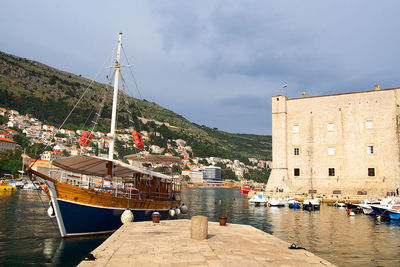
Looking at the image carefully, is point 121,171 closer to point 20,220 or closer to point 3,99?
point 20,220

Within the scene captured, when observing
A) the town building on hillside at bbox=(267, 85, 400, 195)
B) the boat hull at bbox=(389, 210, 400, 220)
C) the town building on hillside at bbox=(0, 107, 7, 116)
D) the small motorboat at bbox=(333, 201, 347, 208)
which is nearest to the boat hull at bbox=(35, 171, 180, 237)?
the boat hull at bbox=(389, 210, 400, 220)

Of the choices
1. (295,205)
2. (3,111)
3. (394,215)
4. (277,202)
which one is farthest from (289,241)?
(3,111)

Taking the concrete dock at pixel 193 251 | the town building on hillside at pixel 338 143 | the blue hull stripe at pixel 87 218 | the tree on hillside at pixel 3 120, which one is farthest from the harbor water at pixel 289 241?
the tree on hillside at pixel 3 120

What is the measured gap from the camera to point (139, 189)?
878 inches

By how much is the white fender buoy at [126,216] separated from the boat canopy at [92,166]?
2.89m

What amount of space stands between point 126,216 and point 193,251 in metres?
8.80

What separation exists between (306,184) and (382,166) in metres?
11.6

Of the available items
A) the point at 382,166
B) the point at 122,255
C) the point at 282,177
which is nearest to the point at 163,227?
the point at 122,255

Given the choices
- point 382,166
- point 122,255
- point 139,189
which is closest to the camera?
point 122,255

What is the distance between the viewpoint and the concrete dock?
27.3 feet

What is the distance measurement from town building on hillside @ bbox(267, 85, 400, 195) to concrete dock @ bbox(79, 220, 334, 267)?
41.6 meters

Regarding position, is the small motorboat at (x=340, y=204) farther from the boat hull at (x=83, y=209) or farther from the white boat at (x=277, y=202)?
the boat hull at (x=83, y=209)

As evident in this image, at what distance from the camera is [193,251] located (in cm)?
961

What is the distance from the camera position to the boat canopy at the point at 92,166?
64.1 ft
